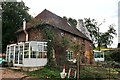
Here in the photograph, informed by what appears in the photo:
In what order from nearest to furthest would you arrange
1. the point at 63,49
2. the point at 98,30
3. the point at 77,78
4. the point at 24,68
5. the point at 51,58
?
the point at 77,78, the point at 24,68, the point at 51,58, the point at 63,49, the point at 98,30

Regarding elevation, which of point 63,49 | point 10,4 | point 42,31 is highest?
point 10,4

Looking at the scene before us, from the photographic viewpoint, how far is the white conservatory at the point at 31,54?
23766 millimetres

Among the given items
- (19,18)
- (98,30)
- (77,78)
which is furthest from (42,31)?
(98,30)

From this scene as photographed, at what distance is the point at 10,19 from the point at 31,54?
17852 mm

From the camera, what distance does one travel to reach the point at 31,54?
78.9 ft

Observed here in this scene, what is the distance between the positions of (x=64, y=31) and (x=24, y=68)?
9.11 meters

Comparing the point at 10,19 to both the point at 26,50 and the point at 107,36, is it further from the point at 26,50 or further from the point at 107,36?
the point at 107,36

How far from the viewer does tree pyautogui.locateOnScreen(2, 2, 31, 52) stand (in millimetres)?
39562

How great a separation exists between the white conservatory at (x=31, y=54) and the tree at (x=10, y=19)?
46.3 feet

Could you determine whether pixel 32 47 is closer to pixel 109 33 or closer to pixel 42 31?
pixel 42 31

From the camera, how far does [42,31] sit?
89.6 ft

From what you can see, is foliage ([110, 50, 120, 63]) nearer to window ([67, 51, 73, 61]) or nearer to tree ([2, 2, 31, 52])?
window ([67, 51, 73, 61])

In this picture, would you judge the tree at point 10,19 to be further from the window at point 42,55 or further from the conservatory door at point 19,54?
the window at point 42,55

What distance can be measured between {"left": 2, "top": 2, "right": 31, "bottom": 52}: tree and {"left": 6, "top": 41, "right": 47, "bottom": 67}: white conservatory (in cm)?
1412
